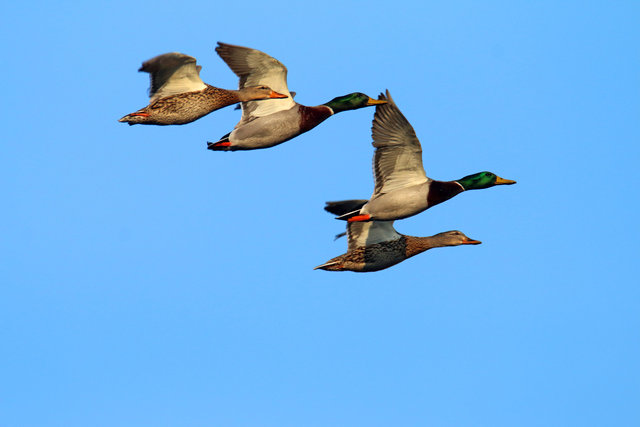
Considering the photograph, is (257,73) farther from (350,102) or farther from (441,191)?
(441,191)

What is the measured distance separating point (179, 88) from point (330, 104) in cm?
339

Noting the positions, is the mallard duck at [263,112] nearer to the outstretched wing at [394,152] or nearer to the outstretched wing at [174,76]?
the outstretched wing at [174,76]

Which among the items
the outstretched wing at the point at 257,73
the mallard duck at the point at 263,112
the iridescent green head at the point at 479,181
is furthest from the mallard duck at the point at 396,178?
the outstretched wing at the point at 257,73

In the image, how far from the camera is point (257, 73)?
80.1 feet

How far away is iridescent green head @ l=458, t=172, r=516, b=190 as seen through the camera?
23.0m

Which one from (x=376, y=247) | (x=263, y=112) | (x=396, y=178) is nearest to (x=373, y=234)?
(x=376, y=247)

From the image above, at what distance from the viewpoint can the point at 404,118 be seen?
21453 mm

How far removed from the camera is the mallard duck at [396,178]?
71.2ft

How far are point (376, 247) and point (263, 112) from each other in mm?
3652

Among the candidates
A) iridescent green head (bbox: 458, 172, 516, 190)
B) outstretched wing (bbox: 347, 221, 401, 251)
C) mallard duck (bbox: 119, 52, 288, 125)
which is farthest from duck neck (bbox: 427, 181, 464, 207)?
mallard duck (bbox: 119, 52, 288, 125)

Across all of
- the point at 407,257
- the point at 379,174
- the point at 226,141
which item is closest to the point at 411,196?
the point at 379,174

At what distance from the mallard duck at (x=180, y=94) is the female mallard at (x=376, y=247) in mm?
3264

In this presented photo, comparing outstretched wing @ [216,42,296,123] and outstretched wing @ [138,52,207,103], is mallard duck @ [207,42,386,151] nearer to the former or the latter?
outstretched wing @ [216,42,296,123]

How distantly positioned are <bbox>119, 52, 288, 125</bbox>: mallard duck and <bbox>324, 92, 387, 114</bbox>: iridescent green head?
4.87ft
